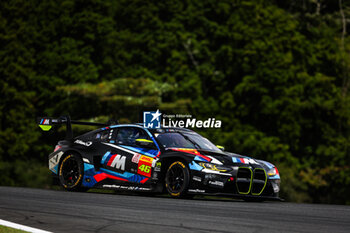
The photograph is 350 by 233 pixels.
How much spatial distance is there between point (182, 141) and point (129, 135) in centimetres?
116

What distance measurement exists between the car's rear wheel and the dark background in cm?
1887

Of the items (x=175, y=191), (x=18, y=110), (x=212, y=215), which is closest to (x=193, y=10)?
(x=18, y=110)

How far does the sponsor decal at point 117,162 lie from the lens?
12.4 m

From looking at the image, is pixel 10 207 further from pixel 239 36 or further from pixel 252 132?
pixel 239 36

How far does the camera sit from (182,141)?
40.6 feet

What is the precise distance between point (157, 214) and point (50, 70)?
106ft

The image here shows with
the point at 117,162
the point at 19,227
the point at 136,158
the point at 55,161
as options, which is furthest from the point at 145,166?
the point at 19,227

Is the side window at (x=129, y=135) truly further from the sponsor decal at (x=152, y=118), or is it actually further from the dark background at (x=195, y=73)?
the dark background at (x=195, y=73)

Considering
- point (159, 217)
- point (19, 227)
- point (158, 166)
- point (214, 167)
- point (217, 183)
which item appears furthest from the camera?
point (158, 166)

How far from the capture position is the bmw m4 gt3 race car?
1114 cm

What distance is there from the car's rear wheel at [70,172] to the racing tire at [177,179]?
2.50 meters

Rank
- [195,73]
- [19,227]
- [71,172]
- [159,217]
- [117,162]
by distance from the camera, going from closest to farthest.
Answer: [19,227] < [159,217] < [117,162] < [71,172] < [195,73]

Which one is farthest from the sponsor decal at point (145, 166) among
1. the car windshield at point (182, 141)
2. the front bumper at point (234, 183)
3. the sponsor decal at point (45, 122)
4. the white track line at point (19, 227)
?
the white track line at point (19, 227)

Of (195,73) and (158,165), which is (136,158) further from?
(195,73)
